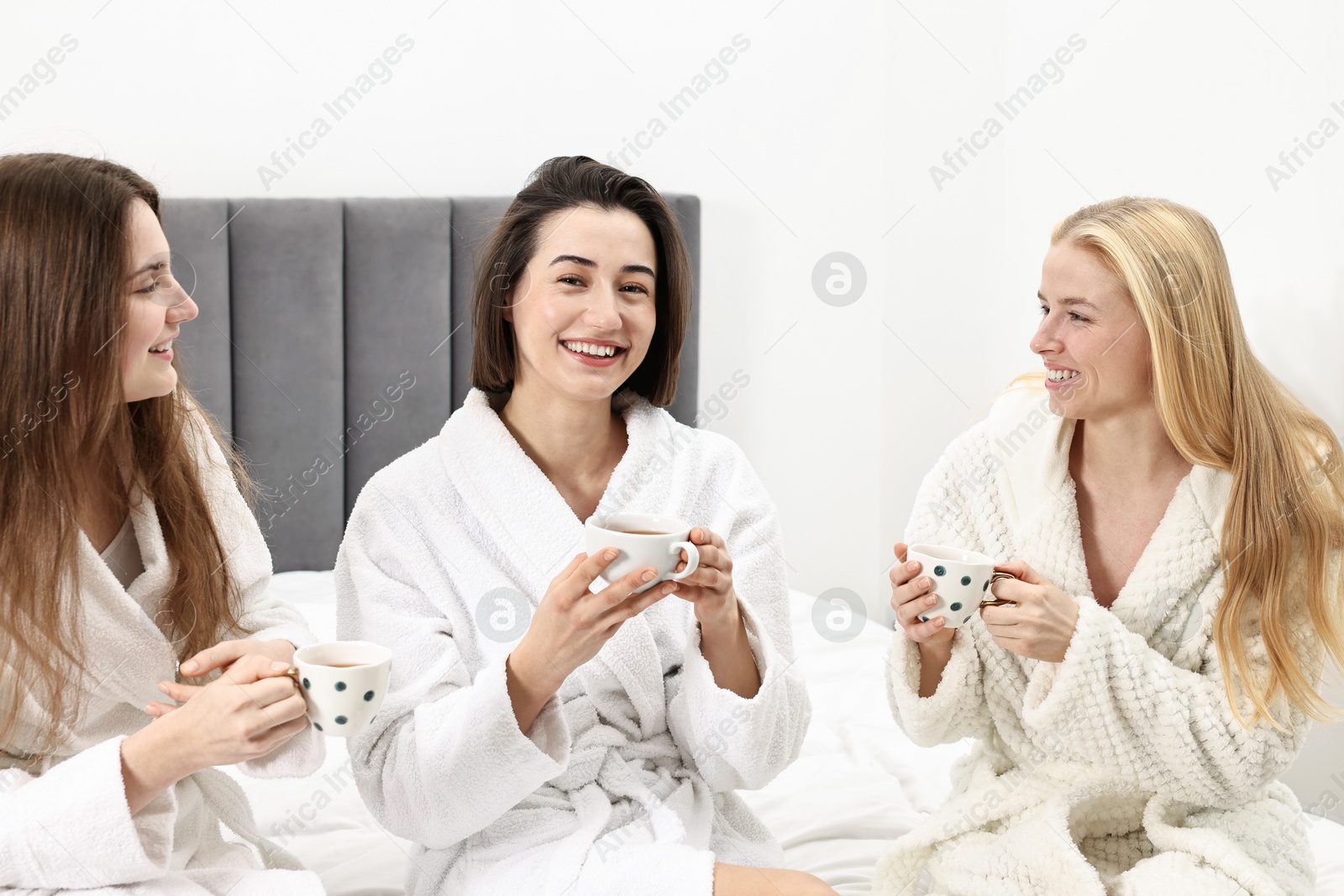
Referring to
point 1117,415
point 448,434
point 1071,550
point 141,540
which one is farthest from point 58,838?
point 1117,415

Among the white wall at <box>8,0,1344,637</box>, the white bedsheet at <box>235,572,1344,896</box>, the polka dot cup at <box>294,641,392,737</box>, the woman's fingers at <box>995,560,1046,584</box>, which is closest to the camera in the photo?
the polka dot cup at <box>294,641,392,737</box>

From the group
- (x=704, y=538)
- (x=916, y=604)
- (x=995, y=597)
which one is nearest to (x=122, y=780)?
(x=704, y=538)

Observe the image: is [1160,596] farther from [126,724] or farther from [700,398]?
[700,398]

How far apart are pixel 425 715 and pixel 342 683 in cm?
29

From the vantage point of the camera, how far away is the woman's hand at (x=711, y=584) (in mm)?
1309

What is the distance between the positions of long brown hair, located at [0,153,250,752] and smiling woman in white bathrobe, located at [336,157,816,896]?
342 millimetres

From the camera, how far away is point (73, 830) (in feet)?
3.76

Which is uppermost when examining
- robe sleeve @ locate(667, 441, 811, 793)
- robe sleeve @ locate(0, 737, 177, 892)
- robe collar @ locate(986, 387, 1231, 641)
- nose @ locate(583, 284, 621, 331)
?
robe collar @ locate(986, 387, 1231, 641)

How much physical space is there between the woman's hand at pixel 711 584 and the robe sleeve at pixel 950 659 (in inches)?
11.1

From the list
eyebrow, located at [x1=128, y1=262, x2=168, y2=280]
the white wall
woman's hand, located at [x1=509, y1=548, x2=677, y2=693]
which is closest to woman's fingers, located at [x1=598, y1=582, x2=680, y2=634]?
woman's hand, located at [x1=509, y1=548, x2=677, y2=693]

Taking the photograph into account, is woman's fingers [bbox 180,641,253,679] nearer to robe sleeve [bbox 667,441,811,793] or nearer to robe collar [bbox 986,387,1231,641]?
robe sleeve [bbox 667,441,811,793]

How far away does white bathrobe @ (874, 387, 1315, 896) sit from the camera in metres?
1.41

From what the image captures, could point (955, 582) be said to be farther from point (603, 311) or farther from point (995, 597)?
point (603, 311)

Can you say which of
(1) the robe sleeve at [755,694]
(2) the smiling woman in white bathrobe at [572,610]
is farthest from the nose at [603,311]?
(1) the robe sleeve at [755,694]
